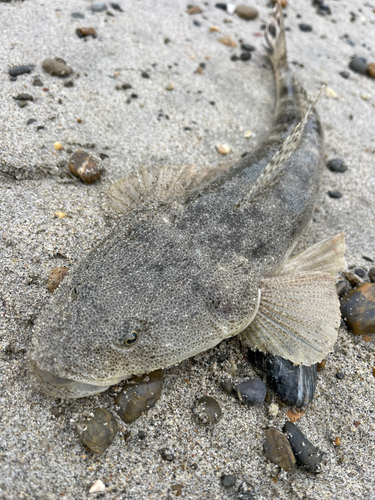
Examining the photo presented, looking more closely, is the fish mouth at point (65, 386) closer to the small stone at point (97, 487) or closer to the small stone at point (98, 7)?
the small stone at point (97, 487)

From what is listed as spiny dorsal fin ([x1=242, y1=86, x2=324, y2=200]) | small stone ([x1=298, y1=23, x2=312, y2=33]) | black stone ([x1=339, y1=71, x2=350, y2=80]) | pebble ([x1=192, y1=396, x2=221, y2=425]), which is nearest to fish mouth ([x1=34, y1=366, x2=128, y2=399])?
pebble ([x1=192, y1=396, x2=221, y2=425])

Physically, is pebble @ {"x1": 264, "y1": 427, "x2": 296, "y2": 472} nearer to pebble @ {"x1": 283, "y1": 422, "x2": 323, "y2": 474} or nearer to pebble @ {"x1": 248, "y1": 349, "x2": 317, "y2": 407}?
pebble @ {"x1": 283, "y1": 422, "x2": 323, "y2": 474}

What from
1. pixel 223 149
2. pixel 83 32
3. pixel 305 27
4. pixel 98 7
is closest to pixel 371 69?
pixel 305 27

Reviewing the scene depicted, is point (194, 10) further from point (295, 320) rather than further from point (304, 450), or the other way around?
point (304, 450)

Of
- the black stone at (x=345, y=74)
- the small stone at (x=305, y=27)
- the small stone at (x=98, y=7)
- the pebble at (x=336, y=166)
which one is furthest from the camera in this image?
the small stone at (x=305, y=27)

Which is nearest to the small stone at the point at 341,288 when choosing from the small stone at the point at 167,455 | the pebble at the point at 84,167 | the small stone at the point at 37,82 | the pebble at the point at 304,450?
the pebble at the point at 304,450

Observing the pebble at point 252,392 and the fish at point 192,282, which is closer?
the fish at point 192,282

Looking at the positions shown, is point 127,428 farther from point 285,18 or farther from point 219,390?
point 285,18
